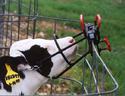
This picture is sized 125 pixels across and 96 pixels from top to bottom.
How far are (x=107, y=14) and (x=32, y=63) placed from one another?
5465 millimetres

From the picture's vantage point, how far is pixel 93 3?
8.47 meters

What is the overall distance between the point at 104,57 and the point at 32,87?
270cm

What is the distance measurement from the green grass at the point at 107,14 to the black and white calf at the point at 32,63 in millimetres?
2226

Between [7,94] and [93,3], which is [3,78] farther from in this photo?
[93,3]

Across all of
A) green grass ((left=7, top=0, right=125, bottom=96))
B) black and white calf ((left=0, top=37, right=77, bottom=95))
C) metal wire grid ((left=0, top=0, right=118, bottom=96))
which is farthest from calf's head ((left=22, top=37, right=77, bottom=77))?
green grass ((left=7, top=0, right=125, bottom=96))

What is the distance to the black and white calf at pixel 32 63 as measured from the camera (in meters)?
2.36

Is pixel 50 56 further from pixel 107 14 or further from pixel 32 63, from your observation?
pixel 107 14

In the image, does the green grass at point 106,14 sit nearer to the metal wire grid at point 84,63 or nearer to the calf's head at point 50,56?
the metal wire grid at point 84,63

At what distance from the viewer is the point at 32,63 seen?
2402 millimetres

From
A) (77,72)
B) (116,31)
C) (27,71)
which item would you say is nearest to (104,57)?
(77,72)

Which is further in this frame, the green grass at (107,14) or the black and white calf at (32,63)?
the green grass at (107,14)

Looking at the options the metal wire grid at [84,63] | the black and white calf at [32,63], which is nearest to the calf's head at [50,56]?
the black and white calf at [32,63]

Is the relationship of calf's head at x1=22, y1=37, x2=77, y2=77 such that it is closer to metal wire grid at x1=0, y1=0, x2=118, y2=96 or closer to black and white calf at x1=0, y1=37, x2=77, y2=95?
black and white calf at x1=0, y1=37, x2=77, y2=95

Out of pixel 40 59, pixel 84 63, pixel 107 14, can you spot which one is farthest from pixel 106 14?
pixel 40 59
